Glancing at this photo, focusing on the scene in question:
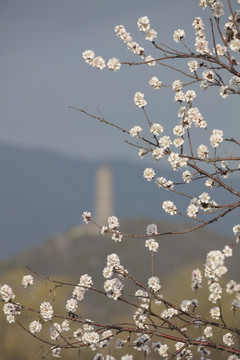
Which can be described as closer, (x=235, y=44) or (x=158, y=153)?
(x=158, y=153)

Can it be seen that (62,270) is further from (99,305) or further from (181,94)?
(181,94)

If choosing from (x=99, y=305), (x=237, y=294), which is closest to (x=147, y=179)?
(x=237, y=294)

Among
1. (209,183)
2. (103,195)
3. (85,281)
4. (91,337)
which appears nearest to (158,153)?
(209,183)

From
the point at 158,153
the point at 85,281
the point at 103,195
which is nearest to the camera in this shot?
the point at 158,153

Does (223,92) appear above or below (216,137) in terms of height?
above

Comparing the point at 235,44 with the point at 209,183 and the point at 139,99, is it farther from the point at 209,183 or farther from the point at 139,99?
the point at 209,183

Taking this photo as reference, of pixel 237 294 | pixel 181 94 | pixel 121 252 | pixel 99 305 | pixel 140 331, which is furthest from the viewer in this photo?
pixel 121 252

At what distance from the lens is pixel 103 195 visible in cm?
18138

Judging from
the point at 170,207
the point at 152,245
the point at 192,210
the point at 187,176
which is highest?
the point at 187,176

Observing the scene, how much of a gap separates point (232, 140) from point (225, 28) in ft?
4.03

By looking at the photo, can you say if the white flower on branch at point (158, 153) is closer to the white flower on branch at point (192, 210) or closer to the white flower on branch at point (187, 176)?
the white flower on branch at point (187, 176)

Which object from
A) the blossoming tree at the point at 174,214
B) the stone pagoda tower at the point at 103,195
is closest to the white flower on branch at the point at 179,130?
the blossoming tree at the point at 174,214

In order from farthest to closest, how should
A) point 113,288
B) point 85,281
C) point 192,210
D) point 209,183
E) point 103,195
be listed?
point 103,195
point 85,281
point 209,183
point 113,288
point 192,210

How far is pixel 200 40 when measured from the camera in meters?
6.45
